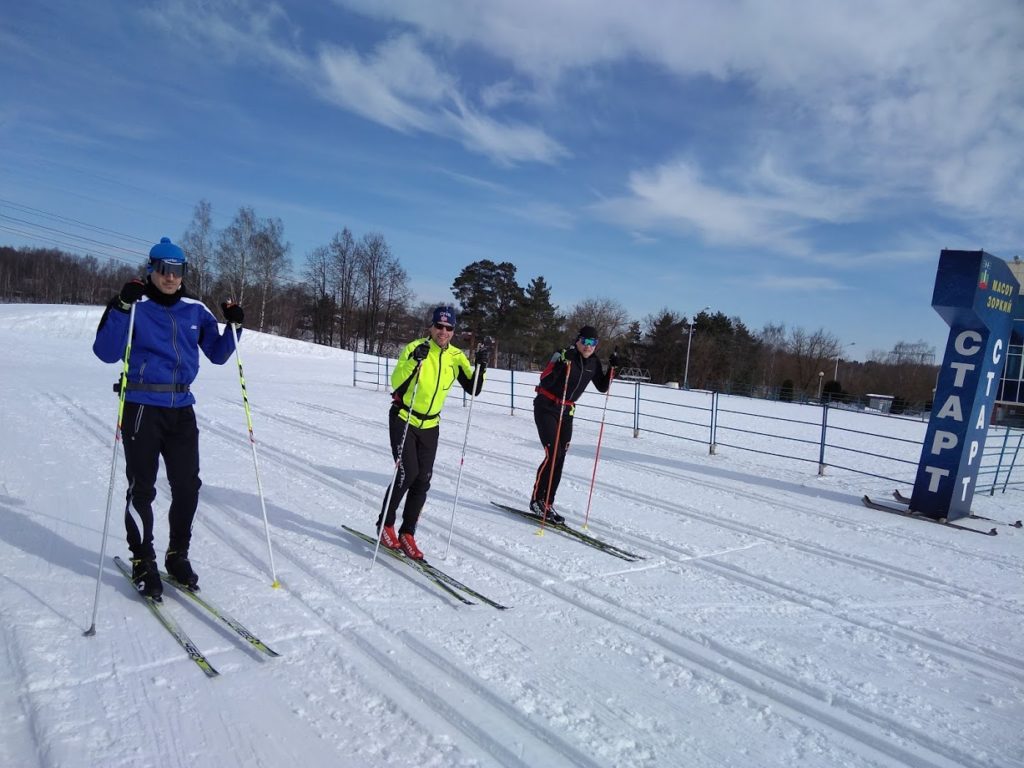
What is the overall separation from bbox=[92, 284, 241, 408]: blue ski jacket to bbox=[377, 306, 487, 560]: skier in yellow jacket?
4.55ft

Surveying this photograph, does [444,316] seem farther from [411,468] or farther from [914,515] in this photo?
[914,515]

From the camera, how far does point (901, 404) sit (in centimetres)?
4069

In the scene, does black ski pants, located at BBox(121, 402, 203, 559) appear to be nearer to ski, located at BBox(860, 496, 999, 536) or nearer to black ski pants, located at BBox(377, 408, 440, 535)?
black ski pants, located at BBox(377, 408, 440, 535)

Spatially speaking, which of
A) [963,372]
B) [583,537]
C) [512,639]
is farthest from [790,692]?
[963,372]

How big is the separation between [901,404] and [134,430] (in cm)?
4645

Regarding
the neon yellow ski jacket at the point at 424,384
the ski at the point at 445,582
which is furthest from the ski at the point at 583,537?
the neon yellow ski jacket at the point at 424,384

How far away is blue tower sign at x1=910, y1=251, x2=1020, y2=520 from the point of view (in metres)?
7.40

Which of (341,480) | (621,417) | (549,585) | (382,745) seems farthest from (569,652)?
(621,417)

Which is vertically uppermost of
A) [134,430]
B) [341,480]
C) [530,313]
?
[530,313]

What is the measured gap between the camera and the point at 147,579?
12.2 ft

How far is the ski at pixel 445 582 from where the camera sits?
160 inches

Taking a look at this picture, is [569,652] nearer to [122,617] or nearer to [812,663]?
[812,663]

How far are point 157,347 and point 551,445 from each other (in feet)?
11.8

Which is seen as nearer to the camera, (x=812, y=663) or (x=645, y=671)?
(x=645, y=671)
